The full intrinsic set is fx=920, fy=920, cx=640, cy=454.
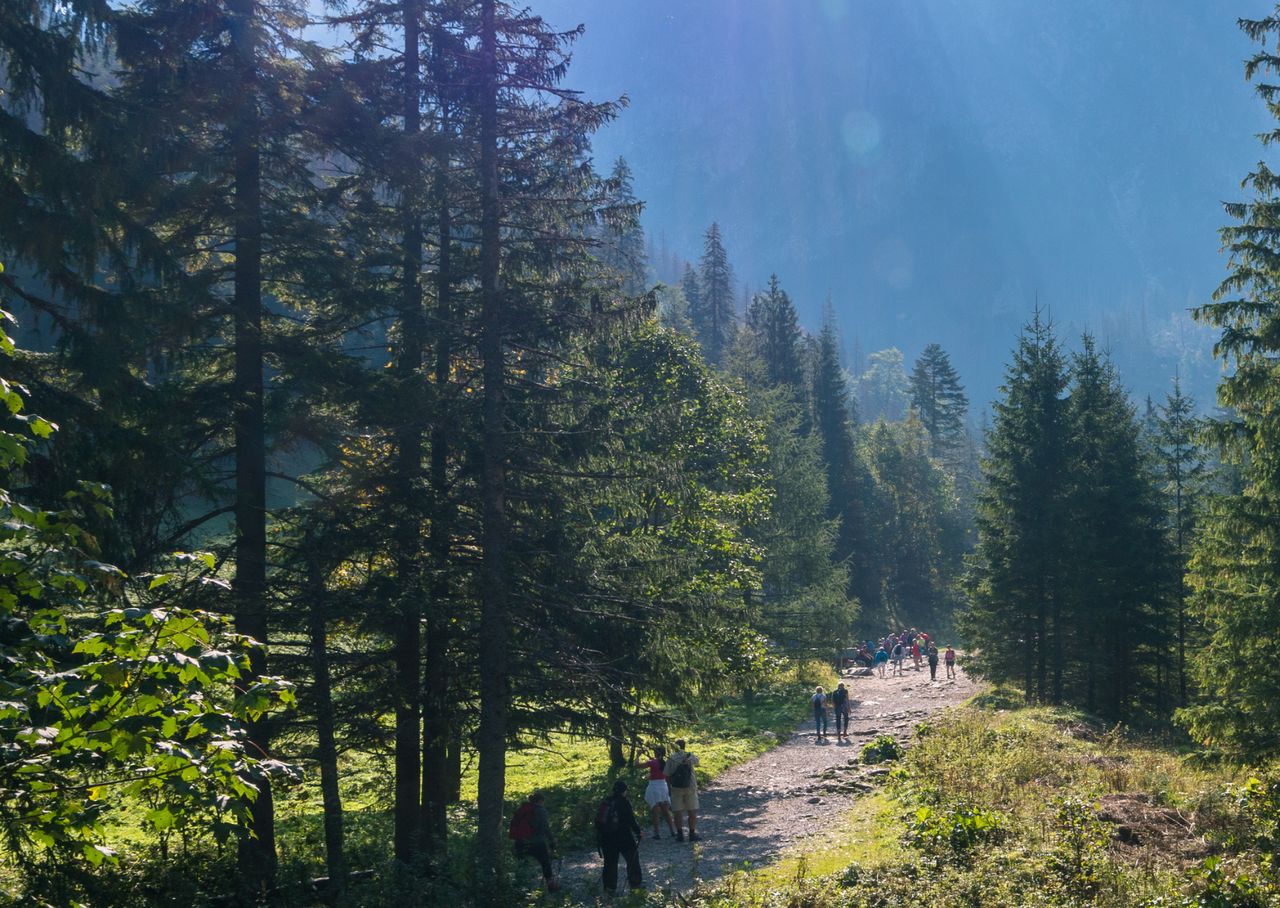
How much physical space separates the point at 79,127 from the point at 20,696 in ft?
23.7

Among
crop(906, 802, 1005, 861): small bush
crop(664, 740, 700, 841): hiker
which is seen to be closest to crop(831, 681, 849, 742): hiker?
crop(664, 740, 700, 841): hiker

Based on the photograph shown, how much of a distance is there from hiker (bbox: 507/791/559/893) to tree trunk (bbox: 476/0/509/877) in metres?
0.64

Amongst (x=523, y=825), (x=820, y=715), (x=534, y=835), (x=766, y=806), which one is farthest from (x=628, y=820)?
(x=820, y=715)

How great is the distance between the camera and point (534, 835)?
1371 centimetres

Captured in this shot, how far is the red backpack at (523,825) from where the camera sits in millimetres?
13744

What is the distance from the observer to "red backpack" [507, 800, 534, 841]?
13744mm

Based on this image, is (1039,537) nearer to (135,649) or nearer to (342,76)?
(342,76)

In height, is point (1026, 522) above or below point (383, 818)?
above

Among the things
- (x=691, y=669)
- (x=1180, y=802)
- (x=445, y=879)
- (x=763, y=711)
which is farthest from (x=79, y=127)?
(x=763, y=711)

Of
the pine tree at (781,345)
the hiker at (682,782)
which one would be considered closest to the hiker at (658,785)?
the hiker at (682,782)

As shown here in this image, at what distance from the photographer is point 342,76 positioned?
14273 mm

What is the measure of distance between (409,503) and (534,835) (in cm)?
530

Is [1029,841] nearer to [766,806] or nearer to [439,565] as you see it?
[766,806]

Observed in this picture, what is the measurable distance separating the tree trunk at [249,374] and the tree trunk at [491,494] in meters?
2.89
